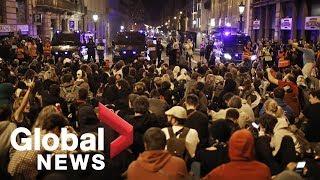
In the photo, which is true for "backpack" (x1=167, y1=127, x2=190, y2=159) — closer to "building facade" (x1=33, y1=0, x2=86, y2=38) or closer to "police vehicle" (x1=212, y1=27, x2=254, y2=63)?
"police vehicle" (x1=212, y1=27, x2=254, y2=63)

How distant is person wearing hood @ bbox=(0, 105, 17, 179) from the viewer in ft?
19.5

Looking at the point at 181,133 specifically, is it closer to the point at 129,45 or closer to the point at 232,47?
the point at 232,47

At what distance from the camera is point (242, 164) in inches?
190

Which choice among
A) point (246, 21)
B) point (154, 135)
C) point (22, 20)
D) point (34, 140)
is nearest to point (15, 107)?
point (34, 140)

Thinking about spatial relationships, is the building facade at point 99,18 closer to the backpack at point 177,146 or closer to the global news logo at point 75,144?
the global news logo at point 75,144

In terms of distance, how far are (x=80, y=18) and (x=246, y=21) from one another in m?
27.3

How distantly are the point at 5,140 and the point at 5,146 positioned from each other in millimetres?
112

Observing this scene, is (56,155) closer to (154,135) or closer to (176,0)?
(154,135)

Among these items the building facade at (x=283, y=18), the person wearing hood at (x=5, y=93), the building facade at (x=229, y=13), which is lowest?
the person wearing hood at (x=5, y=93)

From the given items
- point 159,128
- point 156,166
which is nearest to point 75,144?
point 159,128

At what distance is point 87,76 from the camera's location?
14.8m

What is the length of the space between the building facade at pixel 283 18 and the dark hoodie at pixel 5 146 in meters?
23.9

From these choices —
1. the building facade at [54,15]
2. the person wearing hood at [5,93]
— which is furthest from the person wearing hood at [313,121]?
the building facade at [54,15]

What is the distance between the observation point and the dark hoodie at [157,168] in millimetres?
4812
